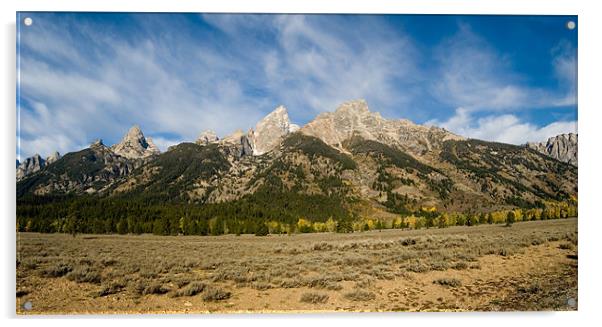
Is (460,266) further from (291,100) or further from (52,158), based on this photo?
(52,158)

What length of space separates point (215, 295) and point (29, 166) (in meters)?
7.83

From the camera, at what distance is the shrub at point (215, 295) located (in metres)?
7.88

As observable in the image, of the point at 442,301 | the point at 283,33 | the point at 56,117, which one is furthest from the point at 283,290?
the point at 56,117

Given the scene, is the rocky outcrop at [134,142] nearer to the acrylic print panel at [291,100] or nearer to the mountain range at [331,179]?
the acrylic print panel at [291,100]

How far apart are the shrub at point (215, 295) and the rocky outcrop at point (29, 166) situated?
5.89 metres

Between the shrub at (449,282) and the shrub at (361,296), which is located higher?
the shrub at (449,282)

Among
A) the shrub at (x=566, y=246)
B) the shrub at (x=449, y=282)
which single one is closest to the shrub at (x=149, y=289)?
the shrub at (x=449, y=282)

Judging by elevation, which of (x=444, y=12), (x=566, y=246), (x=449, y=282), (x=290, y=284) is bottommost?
(x=290, y=284)

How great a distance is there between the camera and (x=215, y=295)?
7.91 metres

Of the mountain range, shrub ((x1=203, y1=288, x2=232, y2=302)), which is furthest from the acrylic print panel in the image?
the mountain range

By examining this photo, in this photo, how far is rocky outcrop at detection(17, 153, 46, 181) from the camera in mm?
8789

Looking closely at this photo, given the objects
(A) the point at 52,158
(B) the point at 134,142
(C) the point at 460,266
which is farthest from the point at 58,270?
(B) the point at 134,142

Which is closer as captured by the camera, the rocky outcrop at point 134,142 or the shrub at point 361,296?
the shrub at point 361,296

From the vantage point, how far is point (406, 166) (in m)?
135
